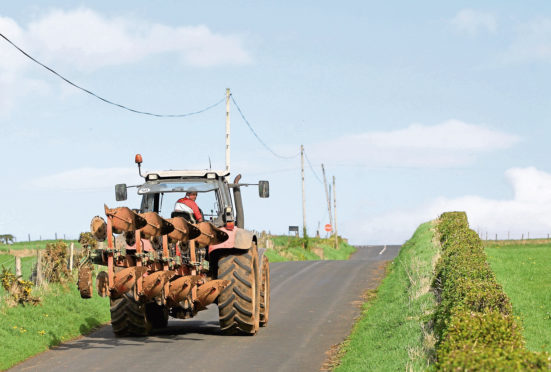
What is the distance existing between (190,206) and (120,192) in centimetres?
174

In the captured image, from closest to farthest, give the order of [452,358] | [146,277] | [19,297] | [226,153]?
[452,358], [146,277], [19,297], [226,153]

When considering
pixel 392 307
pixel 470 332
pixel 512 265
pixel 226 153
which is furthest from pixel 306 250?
pixel 470 332

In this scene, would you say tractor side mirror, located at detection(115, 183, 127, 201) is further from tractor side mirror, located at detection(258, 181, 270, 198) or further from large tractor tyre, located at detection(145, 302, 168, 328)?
tractor side mirror, located at detection(258, 181, 270, 198)

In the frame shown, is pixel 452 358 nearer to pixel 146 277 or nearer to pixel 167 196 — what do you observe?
pixel 146 277

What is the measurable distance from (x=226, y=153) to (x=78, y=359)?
72.0 feet

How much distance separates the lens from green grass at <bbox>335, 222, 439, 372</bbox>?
36.4 feet

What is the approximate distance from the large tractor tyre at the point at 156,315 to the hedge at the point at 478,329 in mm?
5842

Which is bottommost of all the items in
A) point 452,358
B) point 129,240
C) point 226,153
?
point 452,358

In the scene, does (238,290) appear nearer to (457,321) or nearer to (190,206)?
(190,206)

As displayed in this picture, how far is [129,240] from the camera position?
12.3 metres

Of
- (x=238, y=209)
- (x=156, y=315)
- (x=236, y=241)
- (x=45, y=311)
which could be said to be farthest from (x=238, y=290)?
(x=45, y=311)

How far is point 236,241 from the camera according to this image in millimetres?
13812

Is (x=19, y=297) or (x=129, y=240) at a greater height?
(x=129, y=240)

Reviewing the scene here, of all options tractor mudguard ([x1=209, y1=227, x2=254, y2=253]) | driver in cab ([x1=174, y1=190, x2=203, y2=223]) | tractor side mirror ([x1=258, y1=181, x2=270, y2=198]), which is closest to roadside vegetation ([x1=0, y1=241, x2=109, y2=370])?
driver in cab ([x1=174, y1=190, x2=203, y2=223])
